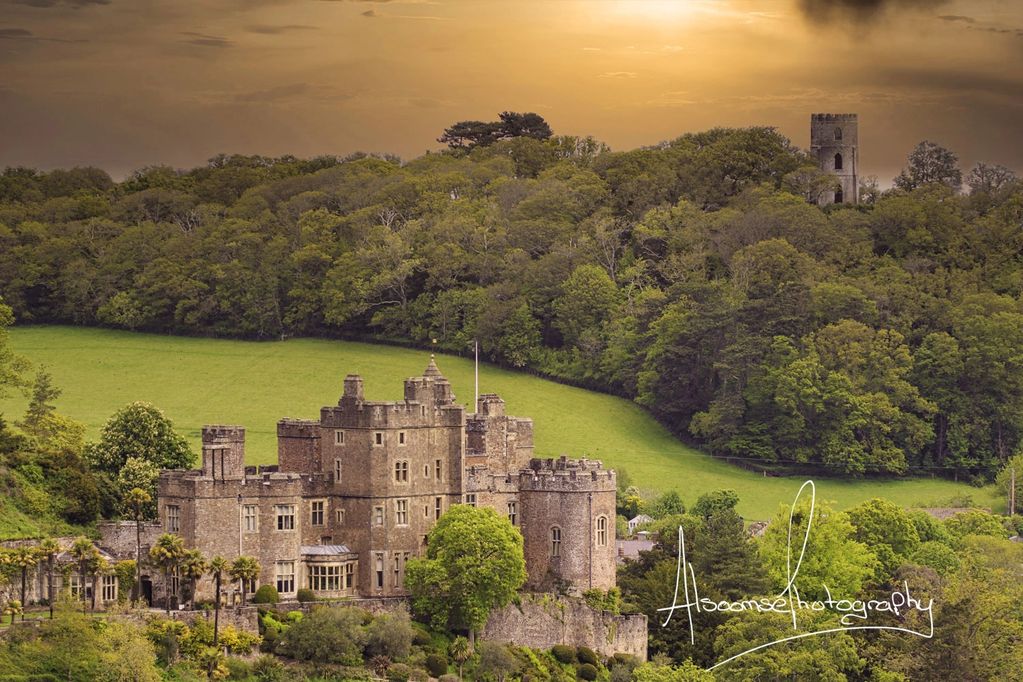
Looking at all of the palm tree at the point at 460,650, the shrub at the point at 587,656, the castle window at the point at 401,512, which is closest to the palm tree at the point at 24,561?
the castle window at the point at 401,512

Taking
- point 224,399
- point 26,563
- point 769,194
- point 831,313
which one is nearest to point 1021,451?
point 831,313

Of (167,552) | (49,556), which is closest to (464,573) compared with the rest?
(167,552)

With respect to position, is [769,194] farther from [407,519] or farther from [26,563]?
[26,563]

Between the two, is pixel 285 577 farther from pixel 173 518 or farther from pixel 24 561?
pixel 24 561

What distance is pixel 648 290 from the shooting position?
17725 centimetres

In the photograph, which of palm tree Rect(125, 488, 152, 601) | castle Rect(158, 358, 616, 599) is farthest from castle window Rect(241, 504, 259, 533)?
palm tree Rect(125, 488, 152, 601)

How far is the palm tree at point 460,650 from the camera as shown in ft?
355

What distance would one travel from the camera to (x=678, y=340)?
6654 inches

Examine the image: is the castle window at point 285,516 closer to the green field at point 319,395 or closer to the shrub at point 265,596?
the shrub at point 265,596

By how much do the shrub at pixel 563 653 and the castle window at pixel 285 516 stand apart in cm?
1174

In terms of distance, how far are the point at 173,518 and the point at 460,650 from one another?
12239 millimetres

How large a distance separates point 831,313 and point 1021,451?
14.7 m

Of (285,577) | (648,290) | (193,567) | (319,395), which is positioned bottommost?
(285,577)

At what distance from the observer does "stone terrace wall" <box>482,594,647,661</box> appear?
111562 millimetres
